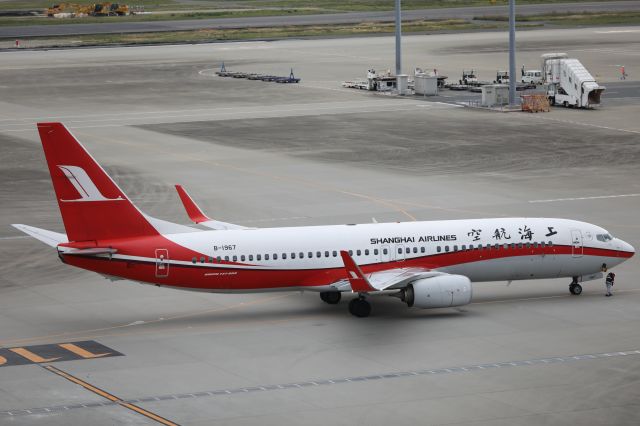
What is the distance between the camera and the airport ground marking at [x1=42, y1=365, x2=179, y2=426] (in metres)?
41.2

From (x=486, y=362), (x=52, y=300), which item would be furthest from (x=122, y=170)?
(x=486, y=362)

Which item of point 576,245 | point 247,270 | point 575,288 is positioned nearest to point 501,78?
point 575,288

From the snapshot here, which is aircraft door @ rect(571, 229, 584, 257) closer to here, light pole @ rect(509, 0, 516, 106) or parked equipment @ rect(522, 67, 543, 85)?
light pole @ rect(509, 0, 516, 106)

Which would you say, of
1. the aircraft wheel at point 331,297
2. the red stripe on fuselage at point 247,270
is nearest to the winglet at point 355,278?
the red stripe on fuselage at point 247,270

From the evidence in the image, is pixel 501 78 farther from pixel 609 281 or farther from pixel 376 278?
pixel 376 278

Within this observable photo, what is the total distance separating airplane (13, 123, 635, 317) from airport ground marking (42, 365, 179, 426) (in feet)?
22.3

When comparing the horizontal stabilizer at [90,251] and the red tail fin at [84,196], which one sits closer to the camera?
the red tail fin at [84,196]

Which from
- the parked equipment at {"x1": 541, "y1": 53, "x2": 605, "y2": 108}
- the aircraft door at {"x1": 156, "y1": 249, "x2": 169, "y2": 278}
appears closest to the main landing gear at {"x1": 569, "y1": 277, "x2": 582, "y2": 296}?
the aircraft door at {"x1": 156, "y1": 249, "x2": 169, "y2": 278}

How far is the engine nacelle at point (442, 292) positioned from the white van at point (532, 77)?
310 feet

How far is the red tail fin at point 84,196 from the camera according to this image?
51375 mm

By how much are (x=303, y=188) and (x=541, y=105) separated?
44717 millimetres

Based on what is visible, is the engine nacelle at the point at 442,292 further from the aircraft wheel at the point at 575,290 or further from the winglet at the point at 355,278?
the aircraft wheel at the point at 575,290

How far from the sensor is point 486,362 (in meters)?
47.2

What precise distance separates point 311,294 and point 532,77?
91.4 metres
